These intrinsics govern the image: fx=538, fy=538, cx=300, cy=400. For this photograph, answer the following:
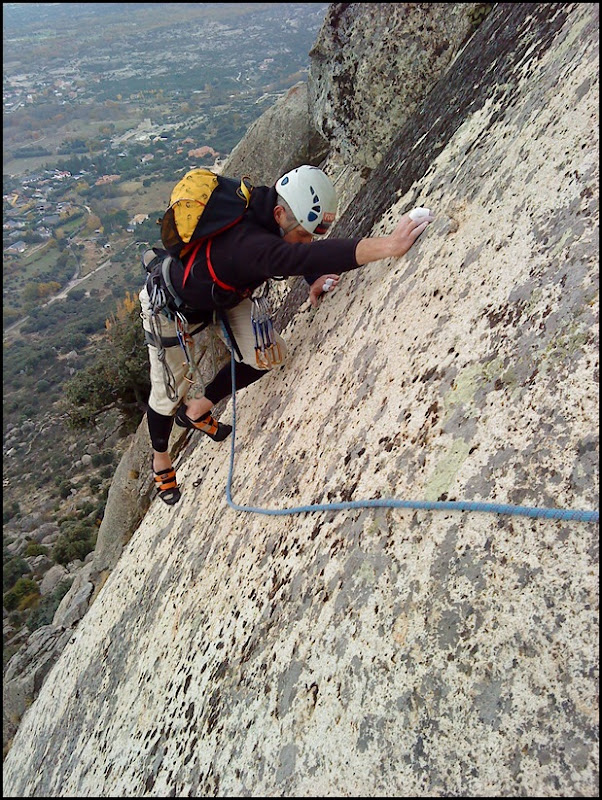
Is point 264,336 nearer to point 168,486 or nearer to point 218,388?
point 218,388

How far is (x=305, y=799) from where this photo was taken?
204 cm

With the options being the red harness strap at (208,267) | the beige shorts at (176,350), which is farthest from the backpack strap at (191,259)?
the beige shorts at (176,350)

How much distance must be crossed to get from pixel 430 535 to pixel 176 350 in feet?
9.84

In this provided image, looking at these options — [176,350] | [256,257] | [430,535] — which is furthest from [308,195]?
[430,535]

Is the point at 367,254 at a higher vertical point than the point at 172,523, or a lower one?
higher

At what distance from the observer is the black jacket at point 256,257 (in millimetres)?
3244

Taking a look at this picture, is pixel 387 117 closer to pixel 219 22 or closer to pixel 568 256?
pixel 568 256

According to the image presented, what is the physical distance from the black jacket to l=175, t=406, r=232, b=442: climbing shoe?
137 cm

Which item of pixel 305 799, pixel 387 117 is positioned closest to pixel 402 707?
pixel 305 799

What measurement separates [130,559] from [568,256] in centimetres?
493

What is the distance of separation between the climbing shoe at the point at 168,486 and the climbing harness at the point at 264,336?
1.57 m

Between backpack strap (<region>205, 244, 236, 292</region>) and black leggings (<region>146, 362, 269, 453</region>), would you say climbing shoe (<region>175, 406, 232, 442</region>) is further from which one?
backpack strap (<region>205, 244, 236, 292</region>)

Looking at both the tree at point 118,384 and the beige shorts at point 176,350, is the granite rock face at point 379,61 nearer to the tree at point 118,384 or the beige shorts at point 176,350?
the beige shorts at point 176,350

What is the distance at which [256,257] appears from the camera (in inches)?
133
